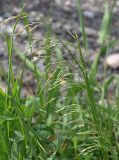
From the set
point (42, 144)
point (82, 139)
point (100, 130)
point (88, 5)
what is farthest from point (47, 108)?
point (88, 5)

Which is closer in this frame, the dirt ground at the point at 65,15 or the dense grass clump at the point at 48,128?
the dense grass clump at the point at 48,128

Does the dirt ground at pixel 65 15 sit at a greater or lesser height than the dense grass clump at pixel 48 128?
greater

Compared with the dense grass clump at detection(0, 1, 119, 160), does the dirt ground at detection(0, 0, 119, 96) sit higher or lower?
higher

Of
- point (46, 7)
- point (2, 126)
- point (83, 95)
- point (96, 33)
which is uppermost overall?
point (46, 7)

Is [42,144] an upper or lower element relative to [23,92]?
lower

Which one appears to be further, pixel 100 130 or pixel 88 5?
pixel 88 5

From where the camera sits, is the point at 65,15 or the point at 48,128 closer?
the point at 48,128

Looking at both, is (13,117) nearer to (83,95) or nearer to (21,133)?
(21,133)

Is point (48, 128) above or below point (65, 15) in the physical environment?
below

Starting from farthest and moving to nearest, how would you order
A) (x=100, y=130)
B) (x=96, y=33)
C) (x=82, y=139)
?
(x=96, y=33) → (x=82, y=139) → (x=100, y=130)

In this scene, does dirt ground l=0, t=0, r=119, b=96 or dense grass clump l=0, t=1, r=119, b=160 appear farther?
dirt ground l=0, t=0, r=119, b=96

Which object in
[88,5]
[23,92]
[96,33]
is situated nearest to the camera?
[23,92]
